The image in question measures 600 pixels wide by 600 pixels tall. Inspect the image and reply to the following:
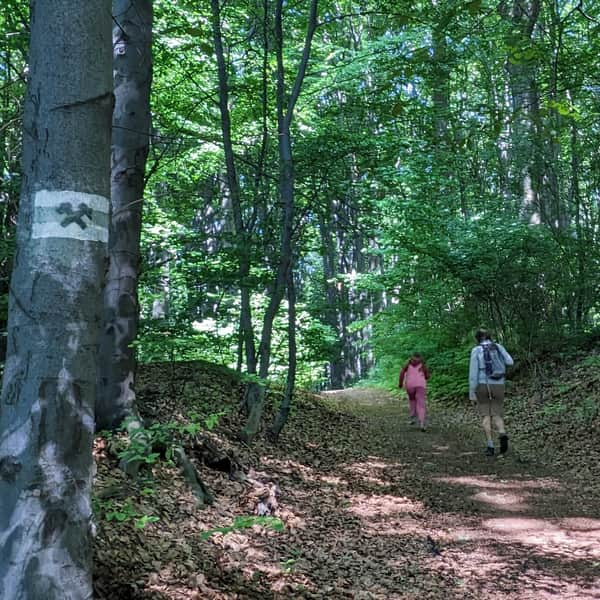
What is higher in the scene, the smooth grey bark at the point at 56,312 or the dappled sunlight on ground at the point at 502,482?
the smooth grey bark at the point at 56,312

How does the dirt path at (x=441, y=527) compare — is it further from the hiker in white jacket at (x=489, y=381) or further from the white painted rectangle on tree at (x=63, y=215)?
the white painted rectangle on tree at (x=63, y=215)

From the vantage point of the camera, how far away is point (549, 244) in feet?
43.2

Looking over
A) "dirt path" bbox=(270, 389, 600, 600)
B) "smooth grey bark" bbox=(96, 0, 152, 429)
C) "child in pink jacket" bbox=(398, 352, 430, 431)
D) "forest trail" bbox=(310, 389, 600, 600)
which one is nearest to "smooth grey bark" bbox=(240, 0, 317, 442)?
"dirt path" bbox=(270, 389, 600, 600)

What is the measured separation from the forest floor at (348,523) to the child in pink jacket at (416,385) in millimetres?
2560

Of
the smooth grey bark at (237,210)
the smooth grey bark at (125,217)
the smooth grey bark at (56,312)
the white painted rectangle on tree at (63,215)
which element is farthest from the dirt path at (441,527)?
the white painted rectangle on tree at (63,215)

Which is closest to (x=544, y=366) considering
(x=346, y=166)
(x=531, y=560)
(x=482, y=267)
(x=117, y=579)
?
(x=482, y=267)

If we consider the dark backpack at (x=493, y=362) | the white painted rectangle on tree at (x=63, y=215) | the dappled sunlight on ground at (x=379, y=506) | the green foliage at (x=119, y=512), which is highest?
the white painted rectangle on tree at (x=63, y=215)

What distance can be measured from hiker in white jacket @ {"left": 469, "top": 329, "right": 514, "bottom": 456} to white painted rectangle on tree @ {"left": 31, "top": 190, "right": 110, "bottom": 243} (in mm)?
8456

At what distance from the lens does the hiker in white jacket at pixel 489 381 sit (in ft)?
31.3

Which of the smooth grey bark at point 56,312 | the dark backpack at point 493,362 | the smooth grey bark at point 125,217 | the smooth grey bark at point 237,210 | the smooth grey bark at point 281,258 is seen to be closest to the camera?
the smooth grey bark at point 56,312

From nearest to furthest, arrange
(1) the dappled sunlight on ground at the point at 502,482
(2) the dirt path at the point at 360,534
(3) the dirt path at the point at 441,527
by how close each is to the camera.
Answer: (2) the dirt path at the point at 360,534
(3) the dirt path at the point at 441,527
(1) the dappled sunlight on ground at the point at 502,482

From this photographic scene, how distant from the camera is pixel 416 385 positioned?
507 inches

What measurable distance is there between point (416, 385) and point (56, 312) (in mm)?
11570

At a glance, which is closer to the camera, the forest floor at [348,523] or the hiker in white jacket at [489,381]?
the forest floor at [348,523]
